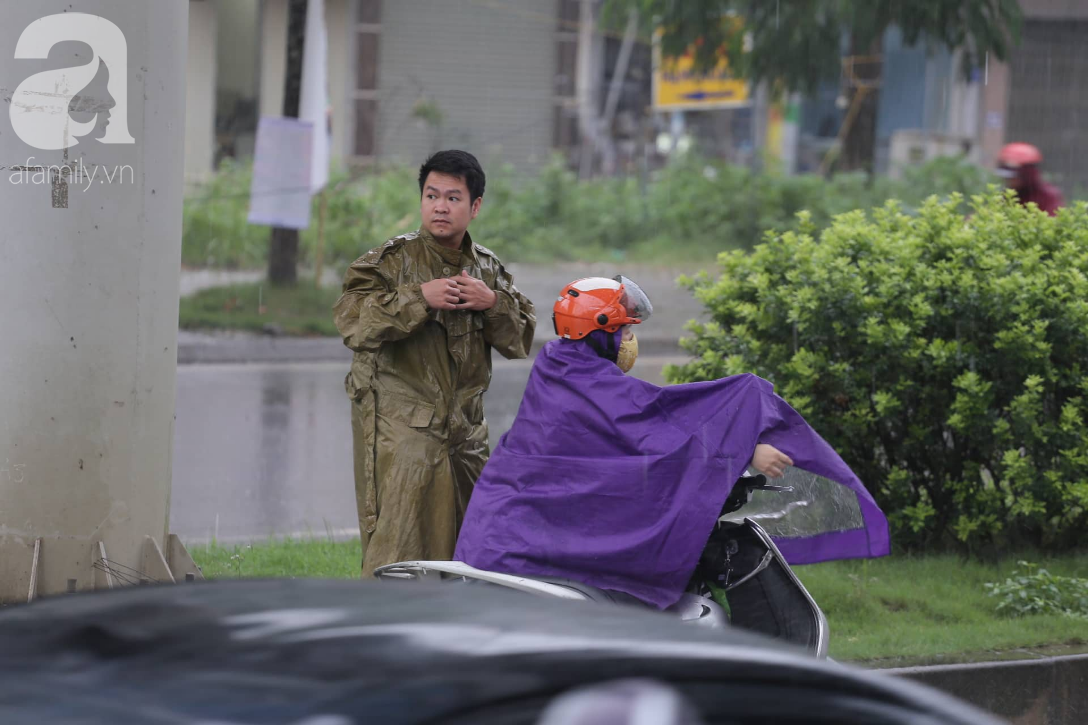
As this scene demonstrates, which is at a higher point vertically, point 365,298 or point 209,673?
point 365,298

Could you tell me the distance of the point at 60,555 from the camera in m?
4.72

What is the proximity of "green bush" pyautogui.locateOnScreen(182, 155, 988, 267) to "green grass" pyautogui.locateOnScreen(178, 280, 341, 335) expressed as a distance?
7.14 ft

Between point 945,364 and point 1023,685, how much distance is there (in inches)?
64.2

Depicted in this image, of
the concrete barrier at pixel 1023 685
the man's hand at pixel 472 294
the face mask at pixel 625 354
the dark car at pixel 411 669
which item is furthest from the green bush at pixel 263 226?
the dark car at pixel 411 669

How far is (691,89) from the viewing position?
836 inches

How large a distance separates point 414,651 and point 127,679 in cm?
38

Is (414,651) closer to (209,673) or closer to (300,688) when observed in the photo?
(300,688)

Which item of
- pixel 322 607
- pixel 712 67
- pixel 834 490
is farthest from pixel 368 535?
pixel 712 67

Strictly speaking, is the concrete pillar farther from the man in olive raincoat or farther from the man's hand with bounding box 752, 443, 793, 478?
the man's hand with bounding box 752, 443, 793, 478

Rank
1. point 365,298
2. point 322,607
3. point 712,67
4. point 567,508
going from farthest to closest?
point 712,67
point 365,298
point 567,508
point 322,607

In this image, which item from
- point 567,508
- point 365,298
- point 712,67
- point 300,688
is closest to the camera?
point 300,688

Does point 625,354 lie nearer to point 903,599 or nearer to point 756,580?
point 756,580

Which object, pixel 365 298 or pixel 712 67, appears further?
pixel 712 67

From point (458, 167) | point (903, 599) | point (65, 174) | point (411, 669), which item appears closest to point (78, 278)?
point (65, 174)
